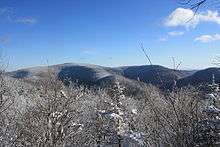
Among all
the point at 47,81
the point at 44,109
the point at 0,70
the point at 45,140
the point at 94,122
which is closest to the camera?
the point at 45,140

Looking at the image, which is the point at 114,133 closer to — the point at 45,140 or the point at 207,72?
the point at 45,140

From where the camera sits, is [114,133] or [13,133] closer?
[13,133]

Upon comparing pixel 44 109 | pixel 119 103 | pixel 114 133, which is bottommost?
pixel 114 133

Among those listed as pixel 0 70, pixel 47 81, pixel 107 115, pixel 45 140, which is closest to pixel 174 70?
pixel 45 140

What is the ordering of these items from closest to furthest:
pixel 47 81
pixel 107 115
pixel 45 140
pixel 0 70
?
pixel 45 140, pixel 47 81, pixel 0 70, pixel 107 115

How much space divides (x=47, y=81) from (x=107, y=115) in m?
16.2

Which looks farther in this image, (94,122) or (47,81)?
(94,122)

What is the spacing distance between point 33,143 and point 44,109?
1007 millimetres

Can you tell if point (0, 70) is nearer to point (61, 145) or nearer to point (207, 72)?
point (61, 145)

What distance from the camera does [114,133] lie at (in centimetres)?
3006

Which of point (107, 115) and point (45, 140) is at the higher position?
point (45, 140)

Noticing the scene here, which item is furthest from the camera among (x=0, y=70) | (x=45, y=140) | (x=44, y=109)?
(x=0, y=70)

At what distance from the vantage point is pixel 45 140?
10.2m

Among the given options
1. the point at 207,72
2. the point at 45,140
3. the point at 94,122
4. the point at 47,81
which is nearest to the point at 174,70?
the point at 45,140
